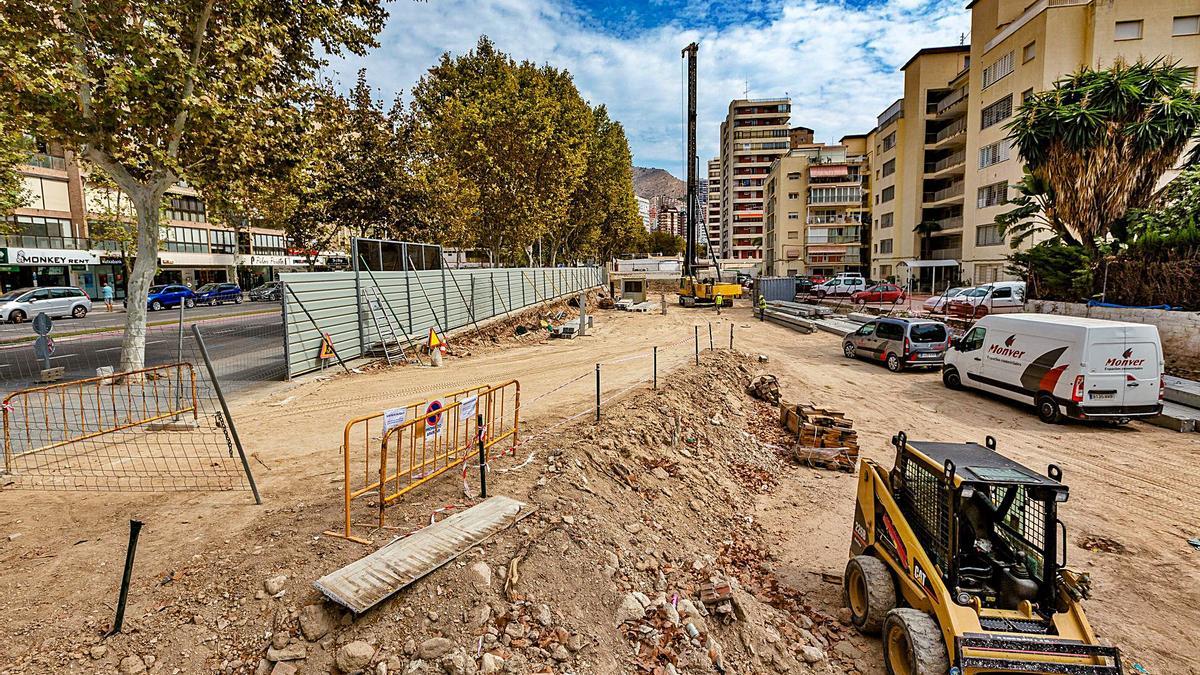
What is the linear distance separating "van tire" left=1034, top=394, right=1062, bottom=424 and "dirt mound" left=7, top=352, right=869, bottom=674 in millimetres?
9393

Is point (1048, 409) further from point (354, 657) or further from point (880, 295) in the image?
point (880, 295)

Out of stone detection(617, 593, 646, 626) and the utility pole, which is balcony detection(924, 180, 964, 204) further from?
stone detection(617, 593, 646, 626)

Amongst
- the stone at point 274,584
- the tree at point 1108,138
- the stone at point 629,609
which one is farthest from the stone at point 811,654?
the tree at point 1108,138

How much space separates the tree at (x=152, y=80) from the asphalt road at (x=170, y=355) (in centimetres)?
250

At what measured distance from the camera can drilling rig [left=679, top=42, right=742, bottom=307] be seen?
41594 mm

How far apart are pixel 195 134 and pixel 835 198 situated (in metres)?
68.7

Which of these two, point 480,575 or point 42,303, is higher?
point 42,303

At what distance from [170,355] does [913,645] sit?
784 inches

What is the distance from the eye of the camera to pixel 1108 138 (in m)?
20.8

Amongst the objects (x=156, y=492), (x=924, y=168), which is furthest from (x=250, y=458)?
(x=924, y=168)

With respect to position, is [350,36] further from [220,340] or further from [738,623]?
[738,623]

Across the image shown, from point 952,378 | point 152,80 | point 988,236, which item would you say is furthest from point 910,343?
point 988,236

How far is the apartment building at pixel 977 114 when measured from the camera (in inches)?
1209

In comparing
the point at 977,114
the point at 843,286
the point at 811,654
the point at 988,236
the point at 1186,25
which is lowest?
the point at 811,654
